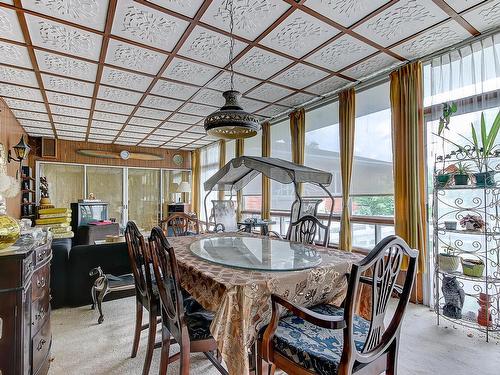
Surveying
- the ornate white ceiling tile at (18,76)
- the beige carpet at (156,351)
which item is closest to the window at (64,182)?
the ornate white ceiling tile at (18,76)

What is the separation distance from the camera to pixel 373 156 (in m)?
3.89

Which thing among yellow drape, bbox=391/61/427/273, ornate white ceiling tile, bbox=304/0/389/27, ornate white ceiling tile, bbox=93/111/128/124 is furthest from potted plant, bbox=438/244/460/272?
ornate white ceiling tile, bbox=93/111/128/124

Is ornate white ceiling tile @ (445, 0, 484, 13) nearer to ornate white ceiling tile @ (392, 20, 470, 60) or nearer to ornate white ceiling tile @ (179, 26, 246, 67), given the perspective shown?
ornate white ceiling tile @ (392, 20, 470, 60)

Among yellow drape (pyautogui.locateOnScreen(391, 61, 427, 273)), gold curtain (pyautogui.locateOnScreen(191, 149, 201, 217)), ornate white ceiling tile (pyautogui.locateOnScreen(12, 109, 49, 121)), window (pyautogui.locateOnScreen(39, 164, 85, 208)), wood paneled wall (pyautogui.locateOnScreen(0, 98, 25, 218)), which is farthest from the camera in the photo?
gold curtain (pyautogui.locateOnScreen(191, 149, 201, 217))

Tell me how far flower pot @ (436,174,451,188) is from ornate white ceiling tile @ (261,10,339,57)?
70.3 inches

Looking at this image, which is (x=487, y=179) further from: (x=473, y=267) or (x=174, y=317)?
(x=174, y=317)

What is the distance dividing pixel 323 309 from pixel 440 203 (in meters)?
2.33

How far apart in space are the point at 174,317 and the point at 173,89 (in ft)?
11.0

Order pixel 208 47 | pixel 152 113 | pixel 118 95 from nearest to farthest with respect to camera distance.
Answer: pixel 208 47, pixel 118 95, pixel 152 113

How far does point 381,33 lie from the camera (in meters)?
2.73

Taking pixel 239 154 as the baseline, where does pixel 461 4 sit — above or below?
above

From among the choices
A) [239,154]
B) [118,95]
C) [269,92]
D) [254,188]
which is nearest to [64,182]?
[118,95]

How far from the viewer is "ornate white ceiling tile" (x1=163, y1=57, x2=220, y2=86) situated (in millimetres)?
3279

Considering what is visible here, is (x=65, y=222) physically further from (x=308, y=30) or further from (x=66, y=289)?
(x=308, y=30)
